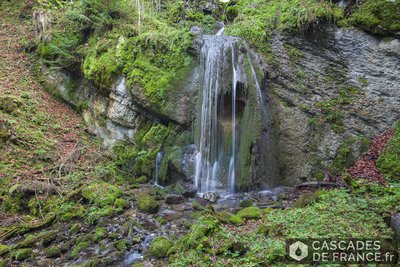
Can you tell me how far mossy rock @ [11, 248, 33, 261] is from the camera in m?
5.35

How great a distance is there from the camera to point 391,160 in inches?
287

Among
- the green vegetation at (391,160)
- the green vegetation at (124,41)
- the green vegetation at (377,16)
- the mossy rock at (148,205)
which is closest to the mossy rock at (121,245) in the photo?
the mossy rock at (148,205)

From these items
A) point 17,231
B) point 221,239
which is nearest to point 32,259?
point 17,231

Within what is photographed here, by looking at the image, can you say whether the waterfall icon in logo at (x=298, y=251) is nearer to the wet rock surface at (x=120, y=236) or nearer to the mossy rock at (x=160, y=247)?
the wet rock surface at (x=120, y=236)

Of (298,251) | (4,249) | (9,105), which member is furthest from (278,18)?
(4,249)

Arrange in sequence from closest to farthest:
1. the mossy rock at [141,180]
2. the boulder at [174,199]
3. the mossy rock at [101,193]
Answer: the mossy rock at [101,193] < the boulder at [174,199] < the mossy rock at [141,180]

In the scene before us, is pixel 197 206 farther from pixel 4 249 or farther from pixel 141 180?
pixel 4 249

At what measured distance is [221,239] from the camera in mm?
5016

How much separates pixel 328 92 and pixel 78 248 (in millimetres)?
8033

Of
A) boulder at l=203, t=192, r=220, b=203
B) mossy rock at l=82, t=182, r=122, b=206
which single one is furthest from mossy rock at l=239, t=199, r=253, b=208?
mossy rock at l=82, t=182, r=122, b=206

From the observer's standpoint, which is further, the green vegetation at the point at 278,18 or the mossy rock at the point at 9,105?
the mossy rock at the point at 9,105

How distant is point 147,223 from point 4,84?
852cm

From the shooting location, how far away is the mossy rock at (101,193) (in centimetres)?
742

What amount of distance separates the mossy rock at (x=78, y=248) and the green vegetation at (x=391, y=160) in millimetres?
7003
